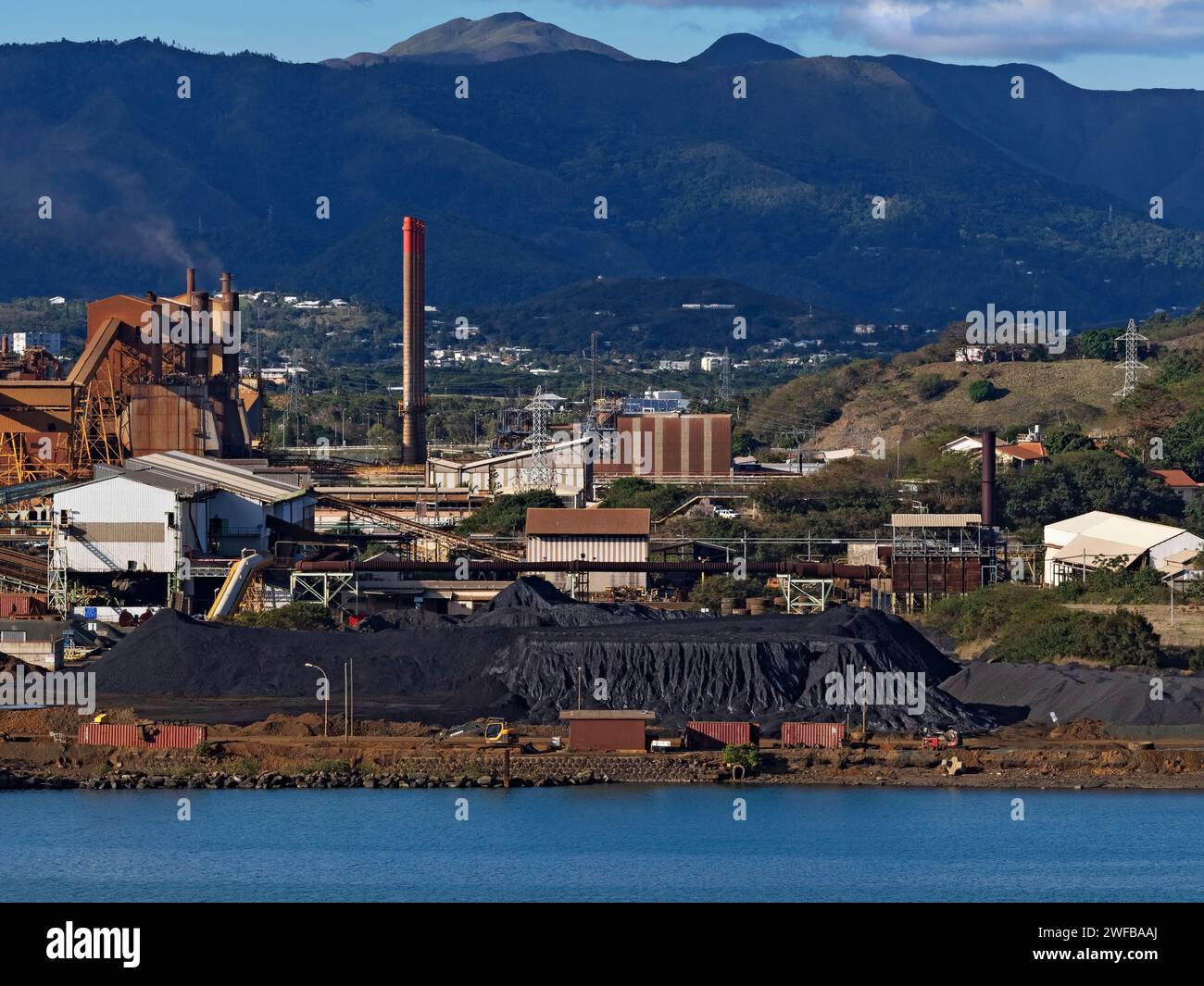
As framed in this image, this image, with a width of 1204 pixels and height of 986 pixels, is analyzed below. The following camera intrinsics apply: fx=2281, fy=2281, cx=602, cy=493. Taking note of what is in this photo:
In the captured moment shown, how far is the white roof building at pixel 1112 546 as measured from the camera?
6406 cm

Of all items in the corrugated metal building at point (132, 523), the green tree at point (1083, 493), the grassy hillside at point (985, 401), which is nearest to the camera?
the corrugated metal building at point (132, 523)

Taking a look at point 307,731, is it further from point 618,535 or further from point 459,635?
point 618,535

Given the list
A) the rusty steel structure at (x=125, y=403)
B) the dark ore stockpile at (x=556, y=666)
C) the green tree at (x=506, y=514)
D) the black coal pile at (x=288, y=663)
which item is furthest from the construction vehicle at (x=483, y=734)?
the rusty steel structure at (x=125, y=403)

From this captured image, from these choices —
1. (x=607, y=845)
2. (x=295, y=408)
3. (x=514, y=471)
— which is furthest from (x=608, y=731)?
(x=295, y=408)

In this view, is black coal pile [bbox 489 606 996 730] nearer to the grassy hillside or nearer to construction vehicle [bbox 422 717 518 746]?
construction vehicle [bbox 422 717 518 746]

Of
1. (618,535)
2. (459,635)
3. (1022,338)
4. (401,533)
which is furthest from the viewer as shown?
(1022,338)

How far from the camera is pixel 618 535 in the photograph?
63.8 metres

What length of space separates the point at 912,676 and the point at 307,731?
12.0 m

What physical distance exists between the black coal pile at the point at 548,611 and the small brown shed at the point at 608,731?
918cm

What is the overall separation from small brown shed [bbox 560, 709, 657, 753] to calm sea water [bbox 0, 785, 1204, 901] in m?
1.95

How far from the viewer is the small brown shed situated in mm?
40844

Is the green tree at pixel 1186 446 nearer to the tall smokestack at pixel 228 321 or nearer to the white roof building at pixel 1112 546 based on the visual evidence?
the white roof building at pixel 1112 546

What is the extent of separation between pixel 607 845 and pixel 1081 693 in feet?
44.5


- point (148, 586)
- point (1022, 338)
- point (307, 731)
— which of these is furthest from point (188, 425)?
point (1022, 338)
